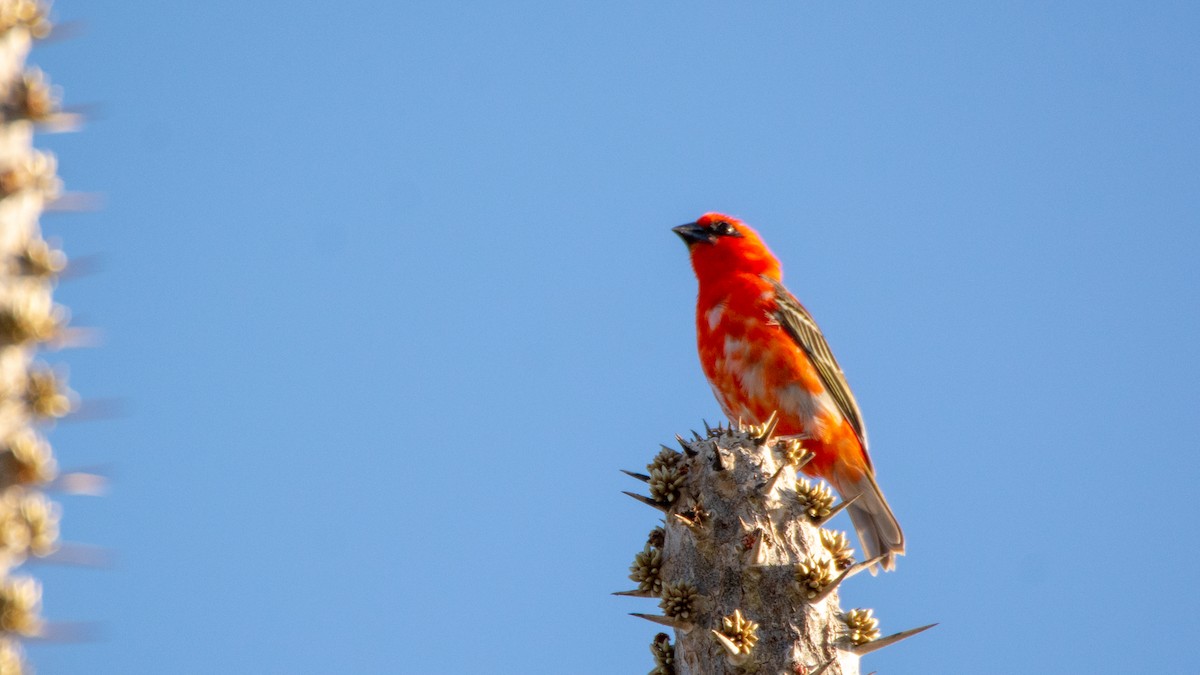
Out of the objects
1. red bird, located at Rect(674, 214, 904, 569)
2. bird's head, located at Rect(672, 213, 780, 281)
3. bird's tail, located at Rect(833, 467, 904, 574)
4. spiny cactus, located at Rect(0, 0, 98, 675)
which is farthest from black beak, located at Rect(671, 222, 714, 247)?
spiny cactus, located at Rect(0, 0, 98, 675)

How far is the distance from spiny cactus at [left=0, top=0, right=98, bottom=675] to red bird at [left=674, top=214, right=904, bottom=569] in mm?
5066

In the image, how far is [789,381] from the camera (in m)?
7.17

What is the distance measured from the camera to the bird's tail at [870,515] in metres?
7.05

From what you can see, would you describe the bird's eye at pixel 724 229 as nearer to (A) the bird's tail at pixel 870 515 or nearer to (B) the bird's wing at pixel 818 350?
(B) the bird's wing at pixel 818 350

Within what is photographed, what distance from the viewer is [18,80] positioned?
2219 millimetres

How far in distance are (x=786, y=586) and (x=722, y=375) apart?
377 centimetres

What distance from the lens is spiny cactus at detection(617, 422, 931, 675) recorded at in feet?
11.6

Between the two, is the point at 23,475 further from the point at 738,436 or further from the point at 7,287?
the point at 738,436

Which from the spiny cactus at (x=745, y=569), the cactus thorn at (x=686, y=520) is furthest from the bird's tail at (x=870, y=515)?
the cactus thorn at (x=686, y=520)

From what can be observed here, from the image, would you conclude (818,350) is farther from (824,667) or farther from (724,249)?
(824,667)

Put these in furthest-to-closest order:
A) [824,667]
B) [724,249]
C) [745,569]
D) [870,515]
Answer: [724,249] → [870,515] → [745,569] → [824,667]

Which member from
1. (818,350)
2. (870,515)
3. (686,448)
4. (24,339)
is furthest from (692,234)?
(24,339)

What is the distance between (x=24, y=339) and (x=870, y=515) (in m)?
5.90

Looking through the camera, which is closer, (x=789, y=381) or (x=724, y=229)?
(x=789, y=381)
